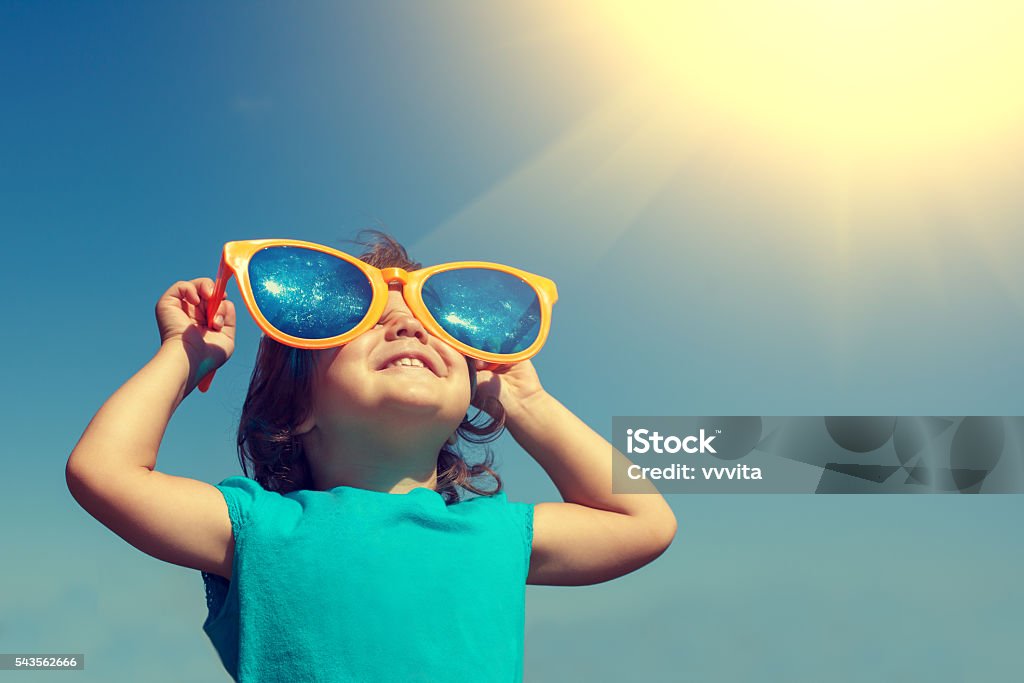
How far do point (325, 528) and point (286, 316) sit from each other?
0.72 metres

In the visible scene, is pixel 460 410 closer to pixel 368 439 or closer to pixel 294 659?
pixel 368 439

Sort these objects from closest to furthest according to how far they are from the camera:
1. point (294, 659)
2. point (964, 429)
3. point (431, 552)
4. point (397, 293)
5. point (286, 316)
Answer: point (294, 659)
point (431, 552)
point (286, 316)
point (397, 293)
point (964, 429)

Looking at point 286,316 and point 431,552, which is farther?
point 286,316

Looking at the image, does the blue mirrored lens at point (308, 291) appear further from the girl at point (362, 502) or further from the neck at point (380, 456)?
the neck at point (380, 456)

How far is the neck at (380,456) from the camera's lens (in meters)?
3.01

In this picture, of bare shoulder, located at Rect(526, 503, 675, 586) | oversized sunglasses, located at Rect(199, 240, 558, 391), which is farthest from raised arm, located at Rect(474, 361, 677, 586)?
oversized sunglasses, located at Rect(199, 240, 558, 391)

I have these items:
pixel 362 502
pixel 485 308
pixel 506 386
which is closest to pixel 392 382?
pixel 362 502

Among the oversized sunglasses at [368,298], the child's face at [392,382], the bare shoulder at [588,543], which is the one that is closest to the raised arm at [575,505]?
the bare shoulder at [588,543]

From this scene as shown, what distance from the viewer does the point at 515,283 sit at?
11.0ft

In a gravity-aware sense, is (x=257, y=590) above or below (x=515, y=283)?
below

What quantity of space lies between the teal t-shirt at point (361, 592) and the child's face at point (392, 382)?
0.86ft

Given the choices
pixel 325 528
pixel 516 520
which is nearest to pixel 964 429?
pixel 516 520

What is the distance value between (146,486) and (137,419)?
232 millimetres

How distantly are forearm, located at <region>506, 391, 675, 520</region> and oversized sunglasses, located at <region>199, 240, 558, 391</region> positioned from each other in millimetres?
253
